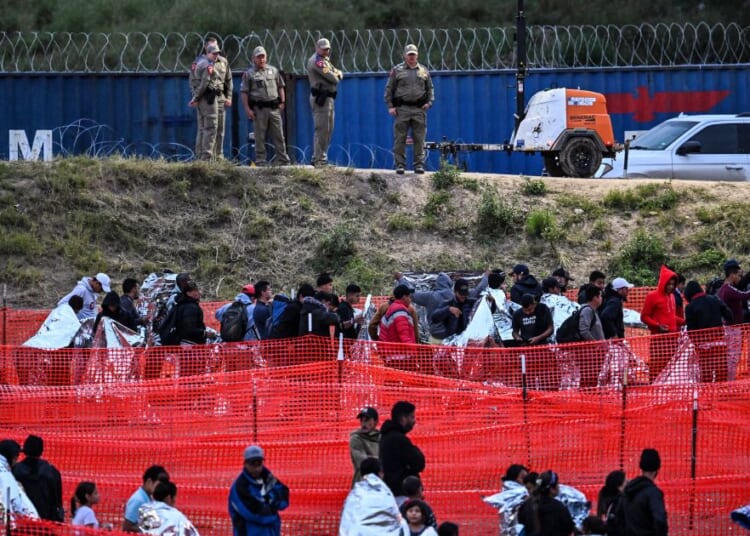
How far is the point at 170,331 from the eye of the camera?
15.1m

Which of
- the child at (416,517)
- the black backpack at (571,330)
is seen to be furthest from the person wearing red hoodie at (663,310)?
the child at (416,517)

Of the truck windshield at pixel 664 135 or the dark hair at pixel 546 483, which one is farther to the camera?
the truck windshield at pixel 664 135

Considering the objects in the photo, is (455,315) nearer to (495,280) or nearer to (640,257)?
(495,280)

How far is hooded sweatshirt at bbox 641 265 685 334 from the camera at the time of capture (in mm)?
15500

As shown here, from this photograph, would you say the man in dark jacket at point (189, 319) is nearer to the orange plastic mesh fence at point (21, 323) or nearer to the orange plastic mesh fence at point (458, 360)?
the orange plastic mesh fence at point (458, 360)

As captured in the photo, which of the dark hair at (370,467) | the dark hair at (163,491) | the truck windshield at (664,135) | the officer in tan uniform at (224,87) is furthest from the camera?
the truck windshield at (664,135)

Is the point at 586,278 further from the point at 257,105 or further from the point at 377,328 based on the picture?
the point at 377,328

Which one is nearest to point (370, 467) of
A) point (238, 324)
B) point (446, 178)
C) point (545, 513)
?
point (545, 513)

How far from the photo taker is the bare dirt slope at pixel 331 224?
21281mm

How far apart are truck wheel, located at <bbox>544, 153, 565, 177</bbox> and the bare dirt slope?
2.45 feet

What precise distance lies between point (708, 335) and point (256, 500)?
6.05 m

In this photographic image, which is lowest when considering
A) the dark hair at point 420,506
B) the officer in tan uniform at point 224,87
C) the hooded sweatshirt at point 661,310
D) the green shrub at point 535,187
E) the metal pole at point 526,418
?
the dark hair at point 420,506

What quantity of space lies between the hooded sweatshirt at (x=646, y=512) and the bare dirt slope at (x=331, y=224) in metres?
11.1

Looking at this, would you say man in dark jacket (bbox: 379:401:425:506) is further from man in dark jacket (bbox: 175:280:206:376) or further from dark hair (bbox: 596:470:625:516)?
man in dark jacket (bbox: 175:280:206:376)
